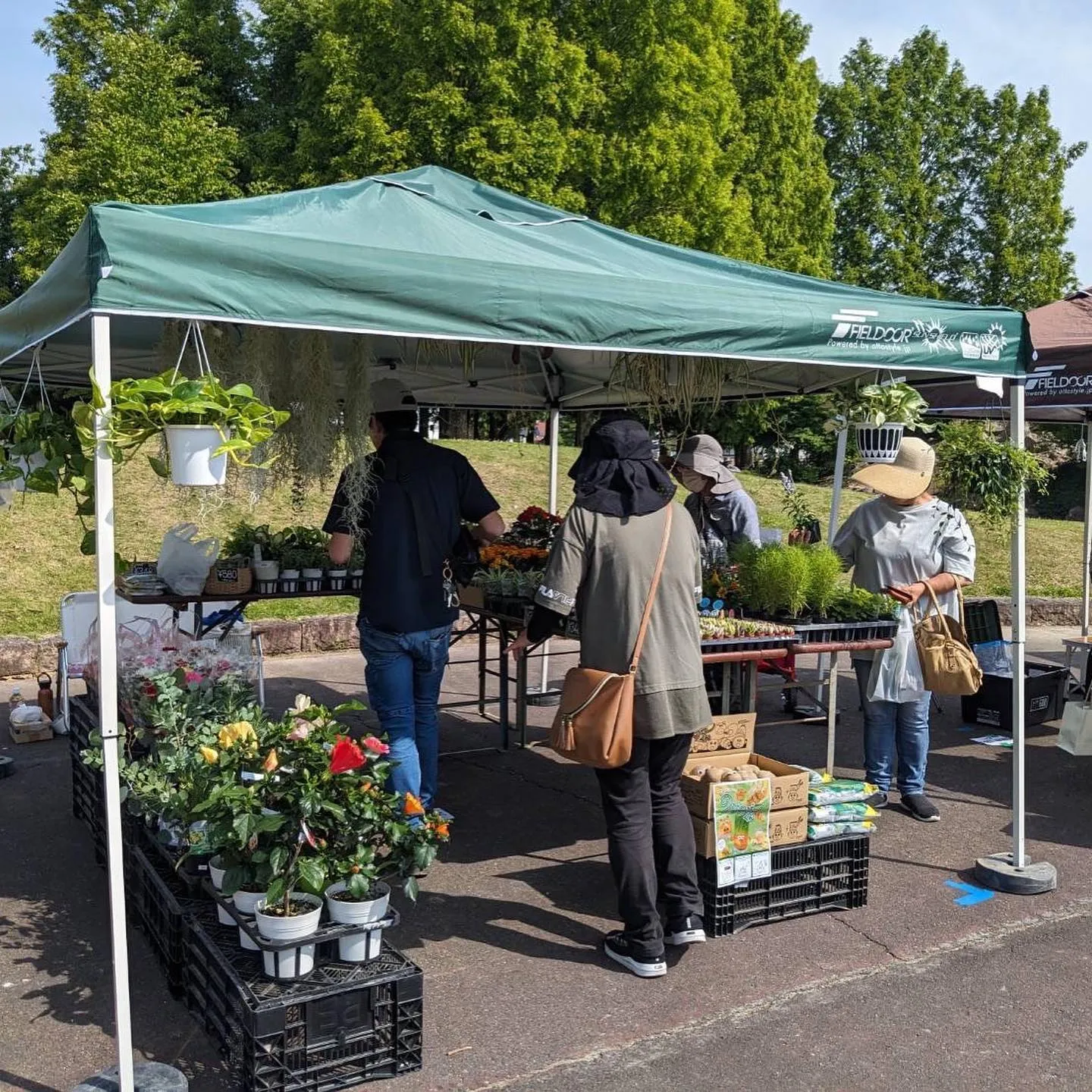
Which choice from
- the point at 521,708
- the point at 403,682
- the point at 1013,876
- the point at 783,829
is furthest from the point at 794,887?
the point at 521,708

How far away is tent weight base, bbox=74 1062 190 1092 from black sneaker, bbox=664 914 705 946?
65.9 inches

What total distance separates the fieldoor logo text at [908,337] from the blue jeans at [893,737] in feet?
5.46

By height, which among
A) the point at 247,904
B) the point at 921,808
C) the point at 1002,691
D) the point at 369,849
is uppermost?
the point at 369,849

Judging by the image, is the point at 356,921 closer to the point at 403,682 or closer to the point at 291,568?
the point at 403,682

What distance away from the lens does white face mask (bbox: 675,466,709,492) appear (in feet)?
19.1

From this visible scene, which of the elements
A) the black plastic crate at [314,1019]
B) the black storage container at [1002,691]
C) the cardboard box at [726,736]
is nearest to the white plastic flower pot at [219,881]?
the black plastic crate at [314,1019]

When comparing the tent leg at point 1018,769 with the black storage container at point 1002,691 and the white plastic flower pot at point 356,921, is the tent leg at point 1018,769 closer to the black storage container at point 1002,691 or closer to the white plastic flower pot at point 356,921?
the black storage container at point 1002,691

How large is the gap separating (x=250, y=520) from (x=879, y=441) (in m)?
7.24

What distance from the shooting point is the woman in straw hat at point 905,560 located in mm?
5086

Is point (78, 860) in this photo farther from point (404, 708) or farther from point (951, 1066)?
point (951, 1066)

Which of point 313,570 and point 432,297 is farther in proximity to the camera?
point 313,570

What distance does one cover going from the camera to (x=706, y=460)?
5.78 meters

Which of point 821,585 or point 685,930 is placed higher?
point 821,585

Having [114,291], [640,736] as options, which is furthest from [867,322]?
[114,291]
